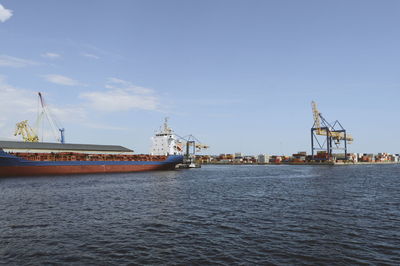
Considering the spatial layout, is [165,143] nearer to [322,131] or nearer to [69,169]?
[69,169]

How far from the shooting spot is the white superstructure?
76438mm

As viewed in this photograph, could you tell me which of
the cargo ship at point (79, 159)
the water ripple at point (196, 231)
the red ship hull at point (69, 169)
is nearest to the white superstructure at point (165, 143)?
the cargo ship at point (79, 159)

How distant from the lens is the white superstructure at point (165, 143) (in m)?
76.4

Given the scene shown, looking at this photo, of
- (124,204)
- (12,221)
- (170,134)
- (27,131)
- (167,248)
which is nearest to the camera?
(167,248)

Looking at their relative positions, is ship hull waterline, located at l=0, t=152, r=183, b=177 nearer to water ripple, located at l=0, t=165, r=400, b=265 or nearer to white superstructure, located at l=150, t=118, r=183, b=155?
white superstructure, located at l=150, t=118, r=183, b=155

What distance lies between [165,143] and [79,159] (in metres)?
25.1

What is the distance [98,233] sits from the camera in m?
15.1

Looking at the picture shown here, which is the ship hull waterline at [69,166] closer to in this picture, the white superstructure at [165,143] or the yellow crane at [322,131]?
the white superstructure at [165,143]

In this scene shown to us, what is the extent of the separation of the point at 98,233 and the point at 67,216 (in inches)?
206

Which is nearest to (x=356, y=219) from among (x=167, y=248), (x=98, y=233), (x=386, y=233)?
(x=386, y=233)

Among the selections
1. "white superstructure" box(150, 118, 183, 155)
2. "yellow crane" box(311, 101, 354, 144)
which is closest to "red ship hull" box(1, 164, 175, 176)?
"white superstructure" box(150, 118, 183, 155)

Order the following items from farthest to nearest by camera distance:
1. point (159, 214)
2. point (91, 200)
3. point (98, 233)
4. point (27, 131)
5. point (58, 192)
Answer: point (27, 131), point (58, 192), point (91, 200), point (159, 214), point (98, 233)

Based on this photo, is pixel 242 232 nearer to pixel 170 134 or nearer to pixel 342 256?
pixel 342 256

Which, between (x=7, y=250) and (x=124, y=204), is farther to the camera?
(x=124, y=204)
